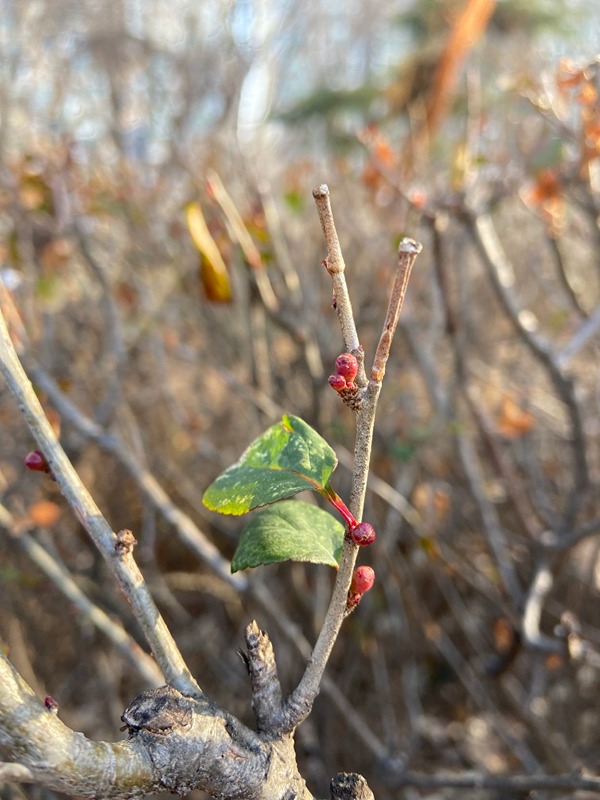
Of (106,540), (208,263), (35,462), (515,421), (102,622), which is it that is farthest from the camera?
(515,421)

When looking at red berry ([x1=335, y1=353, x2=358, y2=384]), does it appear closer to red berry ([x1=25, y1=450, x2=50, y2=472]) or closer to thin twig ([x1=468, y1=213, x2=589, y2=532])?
red berry ([x1=25, y1=450, x2=50, y2=472])

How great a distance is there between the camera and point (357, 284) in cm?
256

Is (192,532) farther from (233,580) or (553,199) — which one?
(553,199)

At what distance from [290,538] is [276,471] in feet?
0.19

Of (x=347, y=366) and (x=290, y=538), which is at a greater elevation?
(x=347, y=366)

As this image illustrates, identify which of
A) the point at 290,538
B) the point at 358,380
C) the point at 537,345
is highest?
the point at 358,380

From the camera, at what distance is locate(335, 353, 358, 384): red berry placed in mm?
460

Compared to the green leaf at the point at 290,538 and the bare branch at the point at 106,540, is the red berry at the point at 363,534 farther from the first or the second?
the bare branch at the point at 106,540

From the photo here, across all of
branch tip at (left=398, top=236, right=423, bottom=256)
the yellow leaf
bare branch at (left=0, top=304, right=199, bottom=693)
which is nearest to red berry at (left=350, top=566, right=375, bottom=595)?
bare branch at (left=0, top=304, right=199, bottom=693)

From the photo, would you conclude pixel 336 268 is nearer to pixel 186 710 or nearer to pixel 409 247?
pixel 409 247

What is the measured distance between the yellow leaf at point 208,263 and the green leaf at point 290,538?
28.4 inches

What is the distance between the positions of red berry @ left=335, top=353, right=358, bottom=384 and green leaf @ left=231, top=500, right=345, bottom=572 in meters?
0.16

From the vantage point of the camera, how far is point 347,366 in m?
0.46

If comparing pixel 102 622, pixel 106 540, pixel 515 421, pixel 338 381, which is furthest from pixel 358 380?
pixel 515 421
